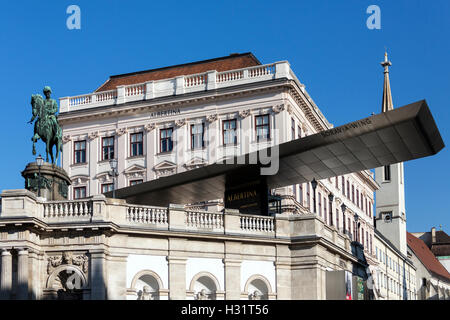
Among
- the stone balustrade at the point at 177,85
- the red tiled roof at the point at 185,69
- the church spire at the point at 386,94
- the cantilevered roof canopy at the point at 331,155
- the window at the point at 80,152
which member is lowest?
the cantilevered roof canopy at the point at 331,155

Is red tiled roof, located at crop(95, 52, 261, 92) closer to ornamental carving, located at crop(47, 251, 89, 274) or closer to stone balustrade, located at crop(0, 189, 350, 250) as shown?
stone balustrade, located at crop(0, 189, 350, 250)

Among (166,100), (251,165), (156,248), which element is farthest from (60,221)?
(166,100)

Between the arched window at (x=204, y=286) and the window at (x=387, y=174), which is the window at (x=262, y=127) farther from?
the window at (x=387, y=174)

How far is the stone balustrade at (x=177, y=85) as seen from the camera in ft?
233

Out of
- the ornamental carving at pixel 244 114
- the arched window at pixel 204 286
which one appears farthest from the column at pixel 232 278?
the ornamental carving at pixel 244 114

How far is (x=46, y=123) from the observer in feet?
135

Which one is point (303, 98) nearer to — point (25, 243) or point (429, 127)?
point (429, 127)

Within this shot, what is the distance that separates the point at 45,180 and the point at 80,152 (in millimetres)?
38796

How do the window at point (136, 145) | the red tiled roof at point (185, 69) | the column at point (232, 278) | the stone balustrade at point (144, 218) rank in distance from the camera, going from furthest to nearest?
1. the red tiled roof at point (185, 69)
2. the window at point (136, 145)
3. the column at point (232, 278)
4. the stone balustrade at point (144, 218)

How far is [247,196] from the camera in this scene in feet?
150

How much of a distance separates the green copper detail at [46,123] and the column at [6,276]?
901 centimetres

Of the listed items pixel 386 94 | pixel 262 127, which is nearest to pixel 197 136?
pixel 262 127

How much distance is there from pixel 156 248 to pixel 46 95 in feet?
38.0

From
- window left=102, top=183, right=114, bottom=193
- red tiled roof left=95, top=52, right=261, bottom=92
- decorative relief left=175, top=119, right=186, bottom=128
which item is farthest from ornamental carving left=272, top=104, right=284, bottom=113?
window left=102, top=183, right=114, bottom=193
